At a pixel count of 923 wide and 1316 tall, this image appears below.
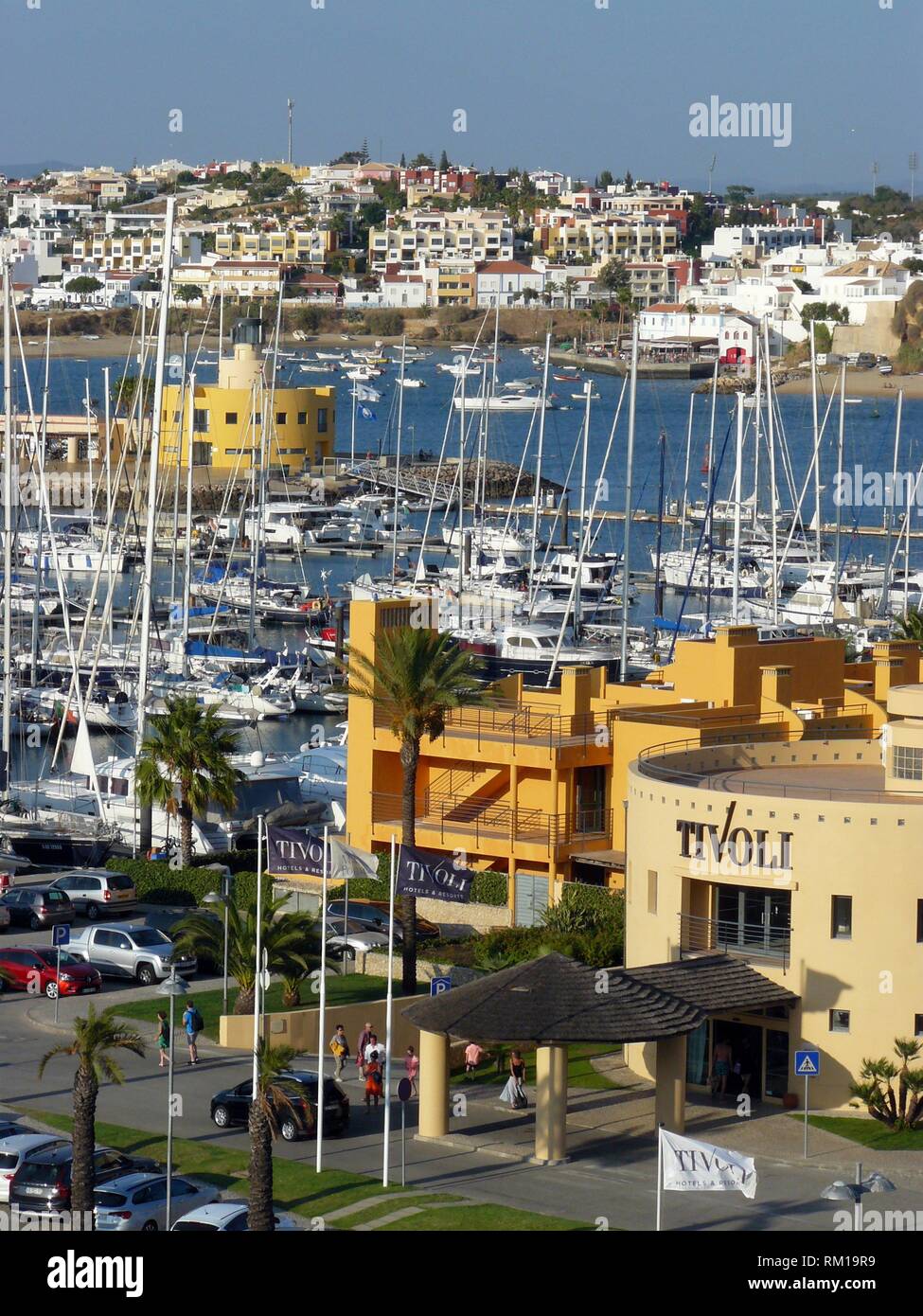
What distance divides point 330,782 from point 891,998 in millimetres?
21548

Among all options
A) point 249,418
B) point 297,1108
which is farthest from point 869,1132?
point 249,418

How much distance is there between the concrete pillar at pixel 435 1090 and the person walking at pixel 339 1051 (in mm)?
2623

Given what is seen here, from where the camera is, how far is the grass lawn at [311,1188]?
23.5 meters

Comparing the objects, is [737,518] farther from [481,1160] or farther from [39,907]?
[481,1160]

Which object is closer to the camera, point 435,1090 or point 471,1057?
point 435,1090

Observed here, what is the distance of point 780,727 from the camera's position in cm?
3612

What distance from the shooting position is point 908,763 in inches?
1190

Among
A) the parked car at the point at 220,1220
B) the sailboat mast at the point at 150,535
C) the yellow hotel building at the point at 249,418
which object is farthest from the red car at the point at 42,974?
the yellow hotel building at the point at 249,418

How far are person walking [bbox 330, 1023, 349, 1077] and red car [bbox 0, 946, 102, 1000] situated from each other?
5046 millimetres

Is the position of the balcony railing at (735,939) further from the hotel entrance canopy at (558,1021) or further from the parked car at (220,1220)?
the parked car at (220,1220)

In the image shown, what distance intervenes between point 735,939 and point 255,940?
20.5ft
